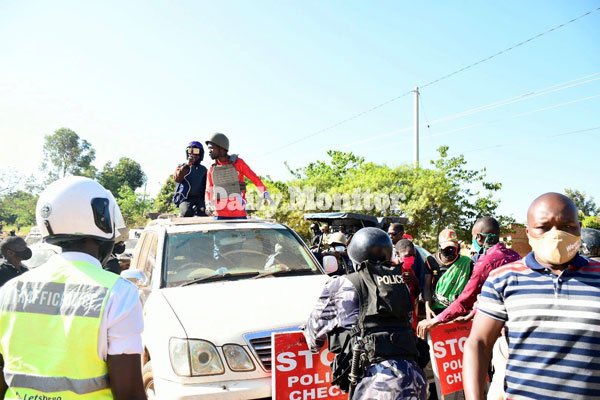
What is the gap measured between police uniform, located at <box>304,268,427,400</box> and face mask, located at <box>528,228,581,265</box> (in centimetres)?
105

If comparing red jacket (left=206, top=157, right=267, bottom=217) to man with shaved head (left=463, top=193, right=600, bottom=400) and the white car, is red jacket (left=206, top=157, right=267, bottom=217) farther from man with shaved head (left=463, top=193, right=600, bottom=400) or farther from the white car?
man with shaved head (left=463, top=193, right=600, bottom=400)

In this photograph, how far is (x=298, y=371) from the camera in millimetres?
3473

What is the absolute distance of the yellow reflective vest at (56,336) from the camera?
1.69 meters

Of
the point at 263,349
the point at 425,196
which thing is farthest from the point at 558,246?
the point at 425,196

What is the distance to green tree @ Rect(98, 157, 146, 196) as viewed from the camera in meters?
76.2

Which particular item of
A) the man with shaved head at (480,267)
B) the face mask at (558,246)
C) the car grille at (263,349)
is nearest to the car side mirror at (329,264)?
the man with shaved head at (480,267)

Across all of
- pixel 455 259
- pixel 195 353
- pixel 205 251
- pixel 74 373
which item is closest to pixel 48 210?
pixel 74 373

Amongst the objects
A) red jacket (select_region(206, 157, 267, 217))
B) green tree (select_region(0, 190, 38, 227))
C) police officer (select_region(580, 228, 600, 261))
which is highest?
green tree (select_region(0, 190, 38, 227))

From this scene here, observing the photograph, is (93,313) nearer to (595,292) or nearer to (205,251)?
(595,292)

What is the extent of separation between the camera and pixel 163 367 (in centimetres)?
343

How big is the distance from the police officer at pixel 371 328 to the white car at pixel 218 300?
21.3 inches

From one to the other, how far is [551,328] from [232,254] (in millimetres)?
3233

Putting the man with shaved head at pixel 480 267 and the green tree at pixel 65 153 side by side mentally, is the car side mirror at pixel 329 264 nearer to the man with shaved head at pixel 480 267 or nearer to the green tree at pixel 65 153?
the man with shaved head at pixel 480 267

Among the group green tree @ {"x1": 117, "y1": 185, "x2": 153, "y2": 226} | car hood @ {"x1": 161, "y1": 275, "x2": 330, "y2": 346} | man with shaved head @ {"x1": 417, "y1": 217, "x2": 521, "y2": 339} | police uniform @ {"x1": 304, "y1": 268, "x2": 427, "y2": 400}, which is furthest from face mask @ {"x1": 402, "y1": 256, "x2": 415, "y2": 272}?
green tree @ {"x1": 117, "y1": 185, "x2": 153, "y2": 226}
